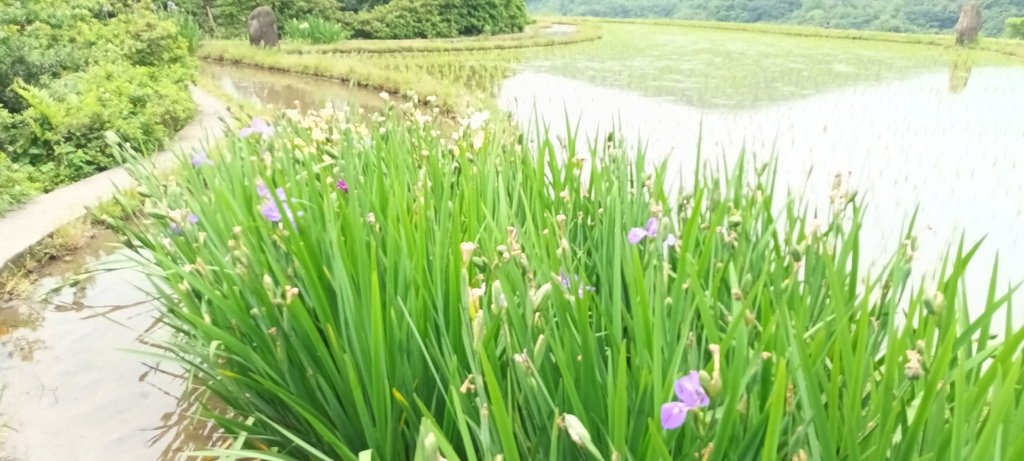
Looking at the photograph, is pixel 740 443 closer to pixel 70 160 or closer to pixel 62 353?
pixel 62 353

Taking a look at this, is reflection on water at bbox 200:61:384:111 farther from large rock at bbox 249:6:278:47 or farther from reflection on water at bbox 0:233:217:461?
reflection on water at bbox 0:233:217:461

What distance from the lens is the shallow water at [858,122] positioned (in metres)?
4.04

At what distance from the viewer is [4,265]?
3273 millimetres

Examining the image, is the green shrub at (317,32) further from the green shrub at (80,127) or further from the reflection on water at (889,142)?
the green shrub at (80,127)

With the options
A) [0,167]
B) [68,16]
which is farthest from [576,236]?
[68,16]

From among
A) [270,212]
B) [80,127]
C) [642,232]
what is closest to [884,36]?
[80,127]

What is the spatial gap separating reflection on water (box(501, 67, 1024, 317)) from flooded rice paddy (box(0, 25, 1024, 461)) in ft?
0.07

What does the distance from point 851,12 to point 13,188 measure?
3446 centimetres

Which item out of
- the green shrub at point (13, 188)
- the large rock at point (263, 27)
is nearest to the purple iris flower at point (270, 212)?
the green shrub at point (13, 188)

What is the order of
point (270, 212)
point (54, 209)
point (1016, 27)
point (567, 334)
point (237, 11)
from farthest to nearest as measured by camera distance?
point (1016, 27) → point (237, 11) → point (54, 209) → point (270, 212) → point (567, 334)

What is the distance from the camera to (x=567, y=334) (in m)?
1.23

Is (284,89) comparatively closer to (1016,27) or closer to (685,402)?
(685,402)

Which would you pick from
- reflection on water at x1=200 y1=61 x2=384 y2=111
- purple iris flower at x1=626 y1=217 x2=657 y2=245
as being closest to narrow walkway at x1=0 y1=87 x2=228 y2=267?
purple iris flower at x1=626 y1=217 x2=657 y2=245

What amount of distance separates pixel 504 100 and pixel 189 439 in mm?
6609
